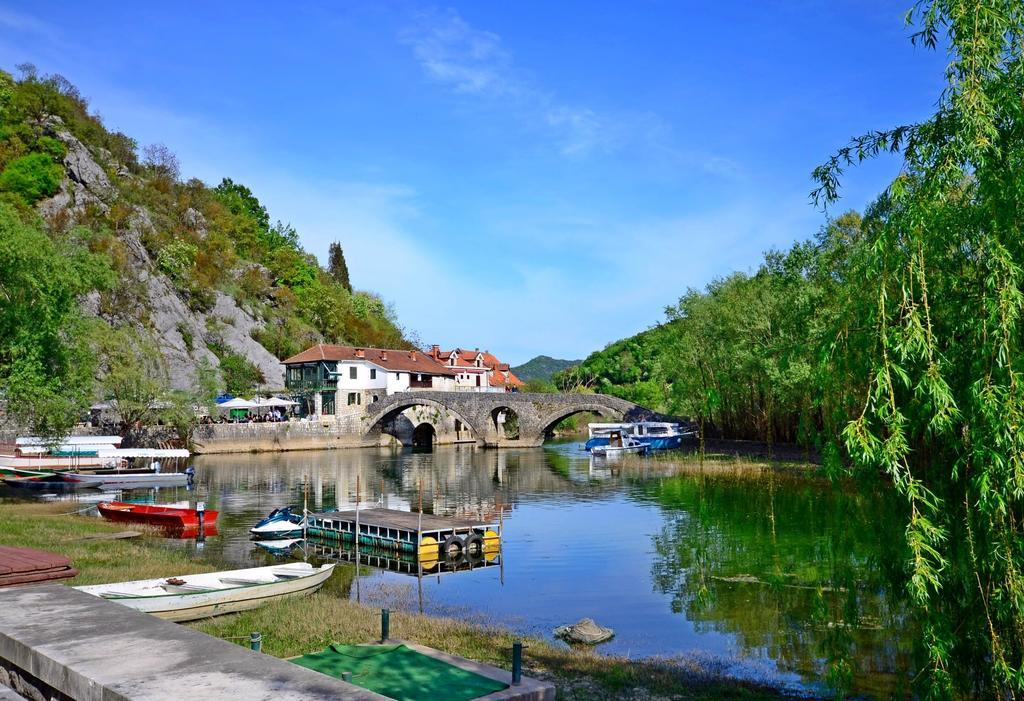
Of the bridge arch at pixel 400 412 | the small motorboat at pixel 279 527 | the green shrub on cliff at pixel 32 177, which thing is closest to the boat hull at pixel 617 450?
the bridge arch at pixel 400 412

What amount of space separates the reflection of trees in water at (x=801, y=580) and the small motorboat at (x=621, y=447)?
30992 millimetres

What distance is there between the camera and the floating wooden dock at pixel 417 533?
96.5ft

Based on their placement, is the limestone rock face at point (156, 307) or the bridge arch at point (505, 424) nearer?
the limestone rock face at point (156, 307)

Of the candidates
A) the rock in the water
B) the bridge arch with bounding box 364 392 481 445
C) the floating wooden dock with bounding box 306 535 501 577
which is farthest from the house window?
the rock in the water

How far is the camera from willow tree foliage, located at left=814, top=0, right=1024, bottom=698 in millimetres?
9109

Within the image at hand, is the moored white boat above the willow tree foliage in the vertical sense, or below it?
below

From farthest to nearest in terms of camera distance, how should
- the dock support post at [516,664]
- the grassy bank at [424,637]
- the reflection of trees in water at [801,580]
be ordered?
the grassy bank at [424,637]
the reflection of trees in water at [801,580]
the dock support post at [516,664]

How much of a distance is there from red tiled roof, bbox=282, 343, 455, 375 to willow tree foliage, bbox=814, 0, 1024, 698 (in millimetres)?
82502

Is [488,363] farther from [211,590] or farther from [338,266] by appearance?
[211,590]

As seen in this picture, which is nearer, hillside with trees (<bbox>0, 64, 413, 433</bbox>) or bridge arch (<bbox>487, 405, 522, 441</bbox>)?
hillside with trees (<bbox>0, 64, 413, 433</bbox>)

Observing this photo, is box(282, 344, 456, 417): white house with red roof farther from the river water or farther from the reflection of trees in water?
the reflection of trees in water

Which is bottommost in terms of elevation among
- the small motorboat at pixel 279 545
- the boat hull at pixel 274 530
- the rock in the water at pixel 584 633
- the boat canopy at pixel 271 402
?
the rock in the water at pixel 584 633

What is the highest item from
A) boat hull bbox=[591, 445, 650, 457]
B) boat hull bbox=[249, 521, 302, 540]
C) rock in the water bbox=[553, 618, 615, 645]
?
boat hull bbox=[591, 445, 650, 457]

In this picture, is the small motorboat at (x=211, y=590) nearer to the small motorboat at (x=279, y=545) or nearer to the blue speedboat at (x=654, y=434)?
the small motorboat at (x=279, y=545)
